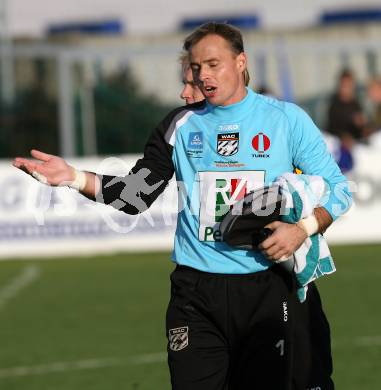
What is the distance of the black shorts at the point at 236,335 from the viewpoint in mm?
5211

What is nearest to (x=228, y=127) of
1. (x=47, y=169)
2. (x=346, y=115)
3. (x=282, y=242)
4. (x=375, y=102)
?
(x=282, y=242)

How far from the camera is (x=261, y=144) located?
17.2 feet

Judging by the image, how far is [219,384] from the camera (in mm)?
5219

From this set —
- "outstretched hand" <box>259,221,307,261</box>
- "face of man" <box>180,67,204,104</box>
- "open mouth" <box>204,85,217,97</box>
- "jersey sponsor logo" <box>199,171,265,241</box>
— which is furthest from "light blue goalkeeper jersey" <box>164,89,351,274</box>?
"face of man" <box>180,67,204,104</box>

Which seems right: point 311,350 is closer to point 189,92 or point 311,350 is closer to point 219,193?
point 219,193

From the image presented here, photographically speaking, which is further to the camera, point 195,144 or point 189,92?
point 189,92

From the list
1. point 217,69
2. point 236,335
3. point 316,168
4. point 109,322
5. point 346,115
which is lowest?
point 109,322

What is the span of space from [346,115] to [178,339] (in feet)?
41.5

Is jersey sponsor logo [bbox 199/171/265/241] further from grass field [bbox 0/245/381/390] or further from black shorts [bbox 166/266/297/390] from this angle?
grass field [bbox 0/245/381/390]

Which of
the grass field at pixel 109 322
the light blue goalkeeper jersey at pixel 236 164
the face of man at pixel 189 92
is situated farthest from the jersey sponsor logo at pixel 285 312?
the grass field at pixel 109 322

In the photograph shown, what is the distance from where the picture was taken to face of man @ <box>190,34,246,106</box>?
17.2 ft

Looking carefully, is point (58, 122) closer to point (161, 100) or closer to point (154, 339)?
point (161, 100)

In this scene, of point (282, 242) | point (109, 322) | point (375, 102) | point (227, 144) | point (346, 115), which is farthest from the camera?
point (375, 102)

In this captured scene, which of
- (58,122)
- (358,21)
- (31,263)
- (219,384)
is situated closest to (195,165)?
(219,384)
